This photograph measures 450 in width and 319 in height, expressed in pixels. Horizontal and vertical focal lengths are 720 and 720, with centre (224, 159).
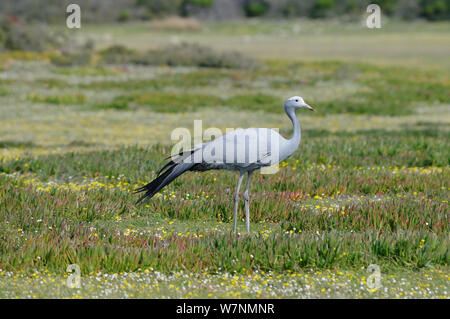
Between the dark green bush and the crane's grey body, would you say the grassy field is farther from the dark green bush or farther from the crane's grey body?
the dark green bush

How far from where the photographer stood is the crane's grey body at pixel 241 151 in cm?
895

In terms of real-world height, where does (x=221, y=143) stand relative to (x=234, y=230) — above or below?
above

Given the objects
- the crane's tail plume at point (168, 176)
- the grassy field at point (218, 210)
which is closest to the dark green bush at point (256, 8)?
the grassy field at point (218, 210)

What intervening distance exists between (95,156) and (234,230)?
18.9 feet

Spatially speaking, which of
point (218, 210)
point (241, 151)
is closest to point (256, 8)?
point (218, 210)

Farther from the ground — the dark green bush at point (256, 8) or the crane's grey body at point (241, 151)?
the dark green bush at point (256, 8)

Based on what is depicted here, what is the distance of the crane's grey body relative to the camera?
29.4 feet

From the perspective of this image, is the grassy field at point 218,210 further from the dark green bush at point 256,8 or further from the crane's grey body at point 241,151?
the dark green bush at point 256,8

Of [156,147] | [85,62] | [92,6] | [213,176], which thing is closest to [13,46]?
[85,62]

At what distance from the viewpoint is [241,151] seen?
9.02 metres

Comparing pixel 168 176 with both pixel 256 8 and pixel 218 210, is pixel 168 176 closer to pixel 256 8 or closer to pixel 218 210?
pixel 218 210

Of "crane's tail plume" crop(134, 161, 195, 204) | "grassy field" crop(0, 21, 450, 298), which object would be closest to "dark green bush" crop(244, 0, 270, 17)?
"grassy field" crop(0, 21, 450, 298)
